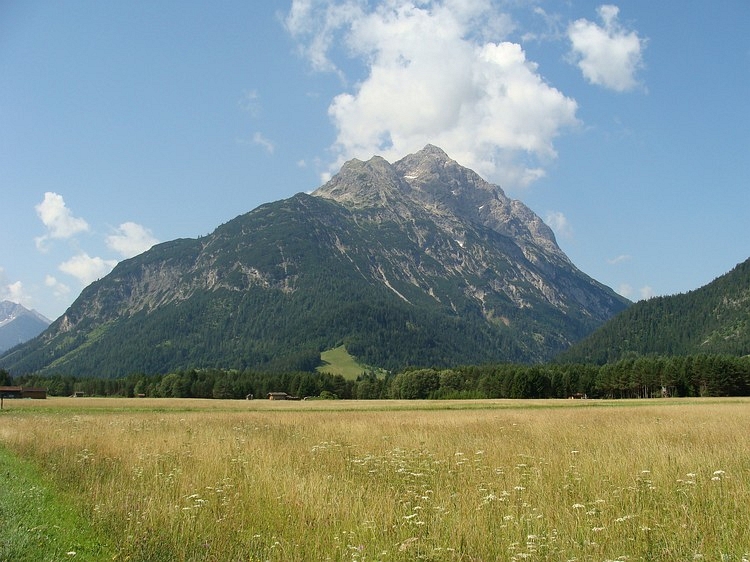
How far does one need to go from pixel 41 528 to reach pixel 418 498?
7035 mm

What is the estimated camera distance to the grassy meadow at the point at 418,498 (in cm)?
833

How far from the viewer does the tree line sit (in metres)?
129

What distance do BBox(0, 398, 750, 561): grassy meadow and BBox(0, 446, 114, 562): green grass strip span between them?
0.63 ft

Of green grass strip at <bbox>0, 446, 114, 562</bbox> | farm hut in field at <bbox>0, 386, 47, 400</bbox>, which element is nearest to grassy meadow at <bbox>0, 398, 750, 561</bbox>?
green grass strip at <bbox>0, 446, 114, 562</bbox>

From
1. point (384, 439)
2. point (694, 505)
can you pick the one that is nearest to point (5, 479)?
point (384, 439)

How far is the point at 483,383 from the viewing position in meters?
150

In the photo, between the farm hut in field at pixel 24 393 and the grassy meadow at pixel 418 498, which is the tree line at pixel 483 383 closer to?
the farm hut in field at pixel 24 393

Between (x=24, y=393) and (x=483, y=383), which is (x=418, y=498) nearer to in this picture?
(x=24, y=393)

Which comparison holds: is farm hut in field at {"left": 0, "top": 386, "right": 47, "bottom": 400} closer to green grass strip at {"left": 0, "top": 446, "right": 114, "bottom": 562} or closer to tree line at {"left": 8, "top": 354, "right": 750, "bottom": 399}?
tree line at {"left": 8, "top": 354, "right": 750, "bottom": 399}

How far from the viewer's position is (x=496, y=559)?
7809 millimetres

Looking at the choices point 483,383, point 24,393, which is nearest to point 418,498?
point 24,393

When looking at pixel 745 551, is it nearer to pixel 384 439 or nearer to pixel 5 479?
pixel 384 439

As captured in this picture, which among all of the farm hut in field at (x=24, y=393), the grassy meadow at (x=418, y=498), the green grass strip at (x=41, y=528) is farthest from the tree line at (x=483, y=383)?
the green grass strip at (x=41, y=528)

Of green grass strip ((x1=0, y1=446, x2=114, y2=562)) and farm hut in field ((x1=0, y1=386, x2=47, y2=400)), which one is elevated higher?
green grass strip ((x1=0, y1=446, x2=114, y2=562))
